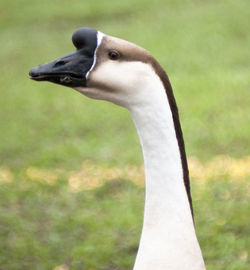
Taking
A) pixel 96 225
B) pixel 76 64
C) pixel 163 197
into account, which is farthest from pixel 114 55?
pixel 96 225

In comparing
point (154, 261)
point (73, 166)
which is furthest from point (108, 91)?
point (73, 166)

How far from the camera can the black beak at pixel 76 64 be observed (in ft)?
7.80

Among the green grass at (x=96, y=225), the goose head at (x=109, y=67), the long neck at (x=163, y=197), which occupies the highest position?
the goose head at (x=109, y=67)

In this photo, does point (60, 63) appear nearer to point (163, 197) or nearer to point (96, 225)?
point (163, 197)

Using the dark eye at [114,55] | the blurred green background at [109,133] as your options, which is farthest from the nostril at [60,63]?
the blurred green background at [109,133]

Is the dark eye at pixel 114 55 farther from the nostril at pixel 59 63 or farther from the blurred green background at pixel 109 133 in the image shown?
the blurred green background at pixel 109 133

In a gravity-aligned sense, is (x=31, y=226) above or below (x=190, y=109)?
below

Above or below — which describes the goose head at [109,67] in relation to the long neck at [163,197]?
above

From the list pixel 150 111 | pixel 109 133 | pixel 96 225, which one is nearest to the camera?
pixel 150 111

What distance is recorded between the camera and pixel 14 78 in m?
9.67

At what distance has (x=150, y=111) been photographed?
7.82ft

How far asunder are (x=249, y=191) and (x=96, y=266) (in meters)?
1.77

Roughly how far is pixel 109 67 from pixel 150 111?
0.82ft

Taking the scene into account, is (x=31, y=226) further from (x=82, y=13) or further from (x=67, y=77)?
(x=82, y=13)
